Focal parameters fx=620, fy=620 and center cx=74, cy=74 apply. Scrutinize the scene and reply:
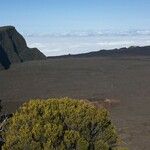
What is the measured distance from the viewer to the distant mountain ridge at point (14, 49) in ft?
A: 307

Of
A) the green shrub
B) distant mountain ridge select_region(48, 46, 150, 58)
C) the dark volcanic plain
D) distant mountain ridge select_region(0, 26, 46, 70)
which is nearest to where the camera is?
the green shrub

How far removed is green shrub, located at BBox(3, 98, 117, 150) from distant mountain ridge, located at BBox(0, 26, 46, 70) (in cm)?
6241

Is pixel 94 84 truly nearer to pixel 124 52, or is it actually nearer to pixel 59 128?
pixel 124 52

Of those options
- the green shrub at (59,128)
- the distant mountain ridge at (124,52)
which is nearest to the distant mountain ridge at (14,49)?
the distant mountain ridge at (124,52)

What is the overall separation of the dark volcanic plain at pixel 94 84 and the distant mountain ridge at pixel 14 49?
6.94m

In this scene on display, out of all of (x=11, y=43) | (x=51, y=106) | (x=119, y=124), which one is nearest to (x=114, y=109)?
(x=119, y=124)

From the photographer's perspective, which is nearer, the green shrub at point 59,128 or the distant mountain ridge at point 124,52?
the green shrub at point 59,128

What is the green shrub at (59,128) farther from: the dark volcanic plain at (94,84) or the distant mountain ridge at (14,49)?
the distant mountain ridge at (14,49)

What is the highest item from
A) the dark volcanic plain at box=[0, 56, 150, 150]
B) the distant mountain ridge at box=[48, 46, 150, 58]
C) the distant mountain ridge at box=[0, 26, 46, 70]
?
the distant mountain ridge at box=[0, 26, 46, 70]

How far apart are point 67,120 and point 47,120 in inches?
34.2

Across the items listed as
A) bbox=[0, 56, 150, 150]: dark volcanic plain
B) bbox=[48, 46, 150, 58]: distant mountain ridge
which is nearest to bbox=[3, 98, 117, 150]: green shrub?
bbox=[0, 56, 150, 150]: dark volcanic plain

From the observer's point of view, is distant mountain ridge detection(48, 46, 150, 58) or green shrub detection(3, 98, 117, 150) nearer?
green shrub detection(3, 98, 117, 150)

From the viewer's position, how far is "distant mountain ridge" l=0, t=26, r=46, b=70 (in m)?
93.4

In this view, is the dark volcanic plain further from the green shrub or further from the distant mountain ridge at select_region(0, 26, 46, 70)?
the green shrub
